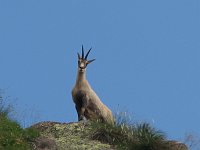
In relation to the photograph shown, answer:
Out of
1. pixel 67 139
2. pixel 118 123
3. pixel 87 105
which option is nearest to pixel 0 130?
pixel 67 139

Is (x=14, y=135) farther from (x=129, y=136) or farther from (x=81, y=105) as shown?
(x=81, y=105)

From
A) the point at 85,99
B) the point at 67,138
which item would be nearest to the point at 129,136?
the point at 67,138

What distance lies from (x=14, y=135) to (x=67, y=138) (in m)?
1.78

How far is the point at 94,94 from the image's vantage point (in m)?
22.1

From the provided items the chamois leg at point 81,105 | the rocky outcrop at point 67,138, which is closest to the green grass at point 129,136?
the rocky outcrop at point 67,138

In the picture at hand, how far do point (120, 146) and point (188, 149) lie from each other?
1515 millimetres

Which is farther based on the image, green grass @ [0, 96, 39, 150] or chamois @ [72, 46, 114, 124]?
chamois @ [72, 46, 114, 124]

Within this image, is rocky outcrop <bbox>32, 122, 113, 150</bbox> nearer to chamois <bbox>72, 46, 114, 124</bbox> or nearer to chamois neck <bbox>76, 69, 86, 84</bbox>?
chamois <bbox>72, 46, 114, 124</bbox>

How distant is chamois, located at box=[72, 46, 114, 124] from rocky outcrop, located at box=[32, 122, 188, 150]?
3.35 m

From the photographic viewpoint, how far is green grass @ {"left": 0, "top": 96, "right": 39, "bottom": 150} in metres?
15.5

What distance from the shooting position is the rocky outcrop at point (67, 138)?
16219 millimetres

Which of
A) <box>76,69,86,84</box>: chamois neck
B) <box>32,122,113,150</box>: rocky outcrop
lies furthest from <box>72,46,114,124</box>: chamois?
<box>32,122,113,150</box>: rocky outcrop

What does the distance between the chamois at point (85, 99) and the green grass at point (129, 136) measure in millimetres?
3741

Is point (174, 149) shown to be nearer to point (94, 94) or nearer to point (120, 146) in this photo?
point (120, 146)
